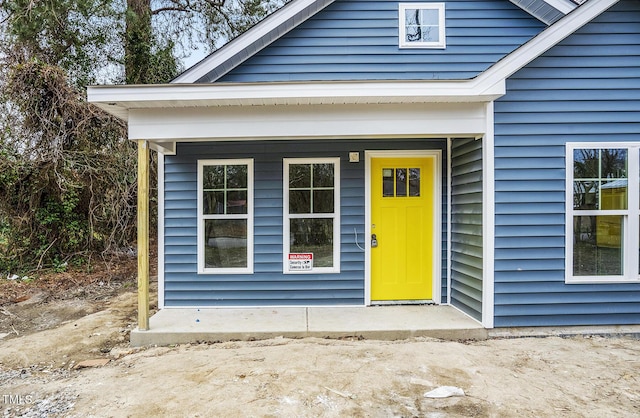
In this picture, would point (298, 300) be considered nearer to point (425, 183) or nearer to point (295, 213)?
point (295, 213)

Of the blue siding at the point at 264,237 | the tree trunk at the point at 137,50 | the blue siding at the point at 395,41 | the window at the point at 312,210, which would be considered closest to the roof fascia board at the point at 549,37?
the blue siding at the point at 395,41

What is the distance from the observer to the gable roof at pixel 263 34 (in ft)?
17.2

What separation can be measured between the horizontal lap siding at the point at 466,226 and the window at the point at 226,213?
264cm

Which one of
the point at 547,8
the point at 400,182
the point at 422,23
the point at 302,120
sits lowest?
the point at 400,182

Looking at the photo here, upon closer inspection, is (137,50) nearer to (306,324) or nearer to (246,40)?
(246,40)

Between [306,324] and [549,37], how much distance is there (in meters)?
3.93

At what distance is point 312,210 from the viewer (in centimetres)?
540

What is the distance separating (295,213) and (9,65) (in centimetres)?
609

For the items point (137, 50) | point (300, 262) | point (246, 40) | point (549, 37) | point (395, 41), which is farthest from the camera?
point (137, 50)

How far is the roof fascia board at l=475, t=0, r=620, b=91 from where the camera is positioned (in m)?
4.09

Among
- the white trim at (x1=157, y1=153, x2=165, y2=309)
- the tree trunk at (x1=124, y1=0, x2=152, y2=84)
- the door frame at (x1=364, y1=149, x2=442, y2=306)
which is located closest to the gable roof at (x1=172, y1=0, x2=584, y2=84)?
the white trim at (x1=157, y1=153, x2=165, y2=309)

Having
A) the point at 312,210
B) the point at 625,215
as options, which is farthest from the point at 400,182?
the point at 625,215
